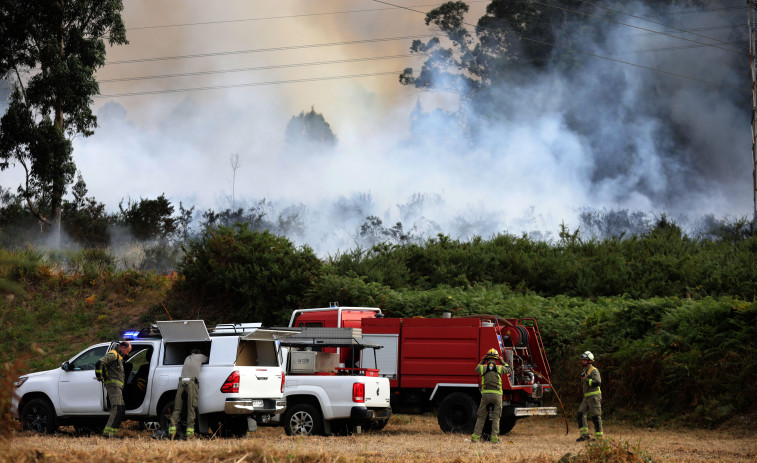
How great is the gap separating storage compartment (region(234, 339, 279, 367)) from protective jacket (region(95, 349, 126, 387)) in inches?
91.6

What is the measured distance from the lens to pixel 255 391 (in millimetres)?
13609

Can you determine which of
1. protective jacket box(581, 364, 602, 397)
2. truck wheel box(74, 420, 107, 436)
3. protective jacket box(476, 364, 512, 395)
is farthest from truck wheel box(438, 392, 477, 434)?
truck wheel box(74, 420, 107, 436)

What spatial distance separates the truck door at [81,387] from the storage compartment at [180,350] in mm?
1388

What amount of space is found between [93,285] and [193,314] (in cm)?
530

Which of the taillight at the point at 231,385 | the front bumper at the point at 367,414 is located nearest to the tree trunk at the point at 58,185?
the taillight at the point at 231,385


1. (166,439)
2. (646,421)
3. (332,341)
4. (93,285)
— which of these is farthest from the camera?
(93,285)

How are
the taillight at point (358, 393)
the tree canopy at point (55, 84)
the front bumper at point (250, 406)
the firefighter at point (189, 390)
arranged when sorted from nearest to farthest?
the firefighter at point (189, 390), the front bumper at point (250, 406), the taillight at point (358, 393), the tree canopy at point (55, 84)

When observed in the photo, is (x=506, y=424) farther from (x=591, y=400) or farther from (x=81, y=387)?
(x=81, y=387)

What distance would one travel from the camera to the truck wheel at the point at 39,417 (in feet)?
47.9

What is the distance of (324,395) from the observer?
14617 millimetres

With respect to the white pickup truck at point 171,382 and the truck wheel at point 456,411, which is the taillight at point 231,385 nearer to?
the white pickup truck at point 171,382

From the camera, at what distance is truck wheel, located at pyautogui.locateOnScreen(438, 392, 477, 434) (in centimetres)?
1616

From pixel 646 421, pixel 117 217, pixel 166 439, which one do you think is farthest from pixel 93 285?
pixel 646 421

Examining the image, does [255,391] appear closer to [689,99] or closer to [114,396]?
[114,396]
